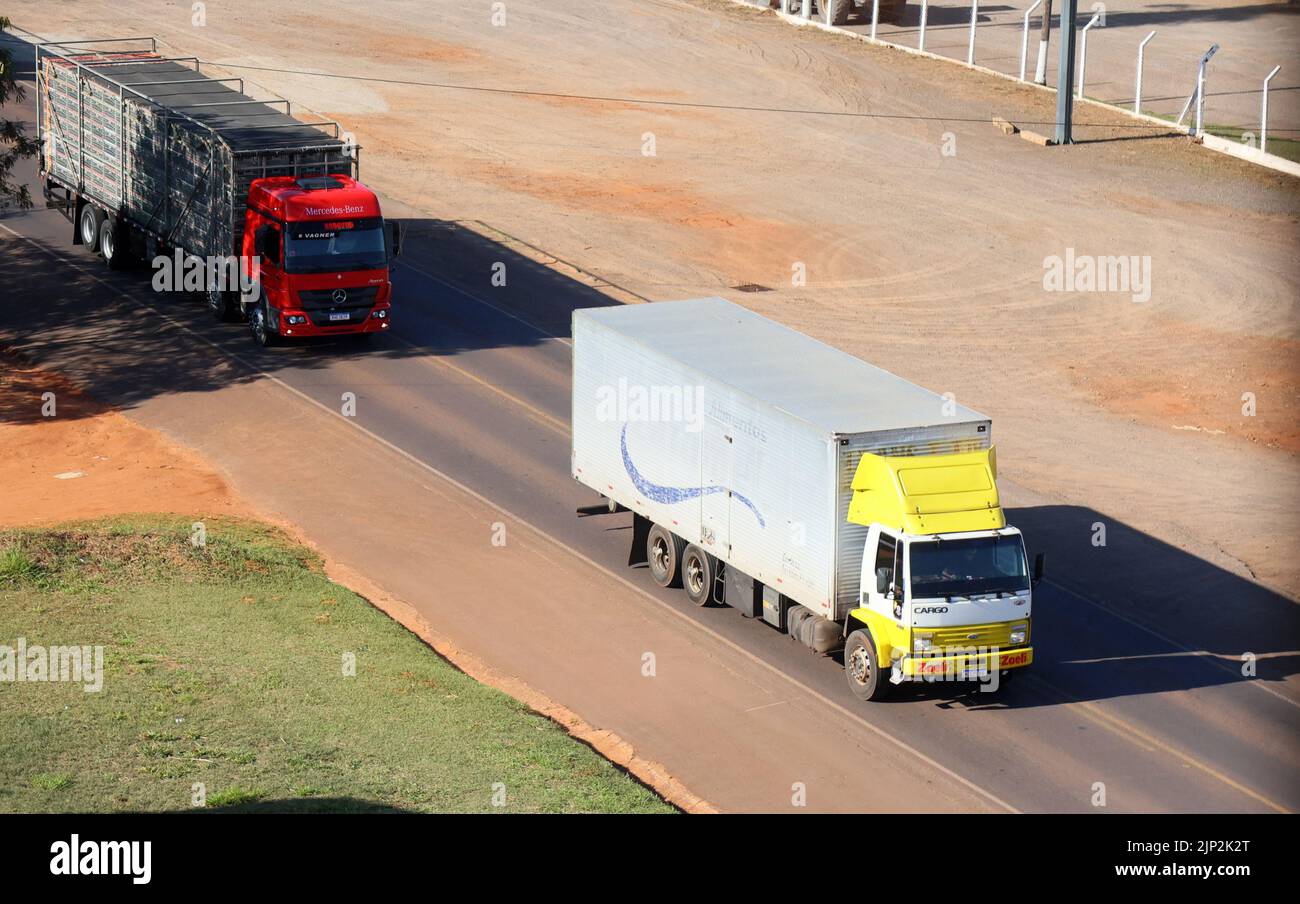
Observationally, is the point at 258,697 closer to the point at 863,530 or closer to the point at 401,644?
the point at 401,644

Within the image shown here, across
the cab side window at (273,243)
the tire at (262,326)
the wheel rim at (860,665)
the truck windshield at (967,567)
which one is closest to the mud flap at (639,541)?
the wheel rim at (860,665)

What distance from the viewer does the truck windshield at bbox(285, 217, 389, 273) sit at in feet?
126

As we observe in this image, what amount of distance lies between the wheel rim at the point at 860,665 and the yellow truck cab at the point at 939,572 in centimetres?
26

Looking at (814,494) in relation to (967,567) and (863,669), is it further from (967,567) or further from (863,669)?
(863,669)

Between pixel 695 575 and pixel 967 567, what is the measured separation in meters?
5.59

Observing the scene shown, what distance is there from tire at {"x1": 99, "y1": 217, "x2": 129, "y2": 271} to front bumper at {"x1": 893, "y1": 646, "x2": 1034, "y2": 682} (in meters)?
28.4

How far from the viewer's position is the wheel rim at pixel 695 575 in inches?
1110

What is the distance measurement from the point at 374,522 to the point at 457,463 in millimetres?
3248

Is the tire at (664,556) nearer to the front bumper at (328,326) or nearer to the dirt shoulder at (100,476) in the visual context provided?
the dirt shoulder at (100,476)

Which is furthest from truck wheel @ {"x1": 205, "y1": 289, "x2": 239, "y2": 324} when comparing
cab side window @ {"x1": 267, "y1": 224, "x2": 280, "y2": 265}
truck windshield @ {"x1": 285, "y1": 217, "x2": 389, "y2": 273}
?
truck windshield @ {"x1": 285, "y1": 217, "x2": 389, "y2": 273}

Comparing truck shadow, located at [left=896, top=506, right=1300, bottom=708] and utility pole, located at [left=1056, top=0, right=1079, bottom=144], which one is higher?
utility pole, located at [left=1056, top=0, right=1079, bottom=144]

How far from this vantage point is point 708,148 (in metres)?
61.7

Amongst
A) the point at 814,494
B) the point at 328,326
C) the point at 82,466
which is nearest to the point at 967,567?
the point at 814,494

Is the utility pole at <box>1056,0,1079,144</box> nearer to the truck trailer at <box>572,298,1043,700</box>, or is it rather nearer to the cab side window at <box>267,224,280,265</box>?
the cab side window at <box>267,224,280,265</box>
